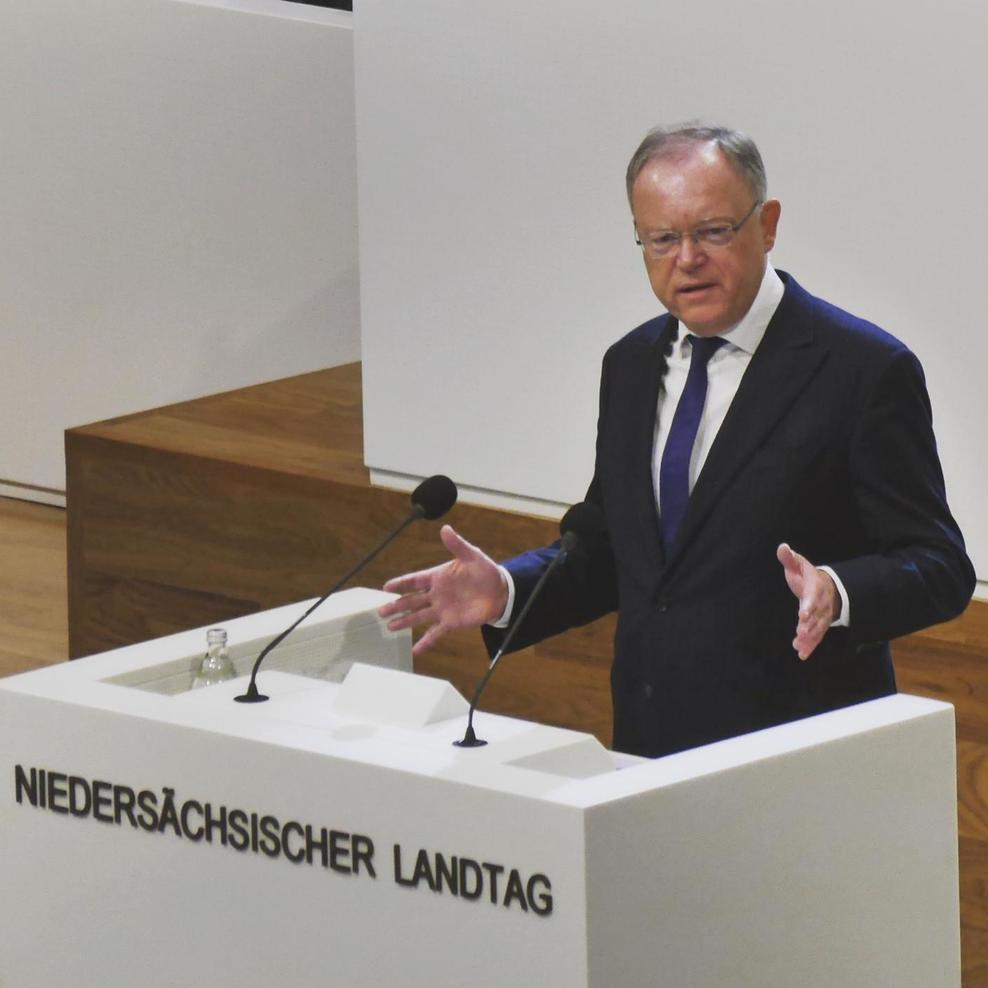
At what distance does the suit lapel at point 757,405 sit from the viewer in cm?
218

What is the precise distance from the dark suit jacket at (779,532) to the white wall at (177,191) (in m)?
3.53

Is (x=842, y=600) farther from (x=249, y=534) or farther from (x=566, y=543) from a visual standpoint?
(x=249, y=534)

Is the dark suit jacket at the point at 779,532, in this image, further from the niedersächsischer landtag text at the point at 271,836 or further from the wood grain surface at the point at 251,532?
the wood grain surface at the point at 251,532

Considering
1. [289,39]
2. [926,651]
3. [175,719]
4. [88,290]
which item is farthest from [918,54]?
[88,290]

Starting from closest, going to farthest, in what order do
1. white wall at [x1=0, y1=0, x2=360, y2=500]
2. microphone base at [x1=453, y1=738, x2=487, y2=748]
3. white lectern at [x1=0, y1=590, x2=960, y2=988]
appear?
white lectern at [x1=0, y1=590, x2=960, y2=988], microphone base at [x1=453, y1=738, x2=487, y2=748], white wall at [x1=0, y1=0, x2=360, y2=500]

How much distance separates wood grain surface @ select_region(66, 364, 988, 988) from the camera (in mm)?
3885

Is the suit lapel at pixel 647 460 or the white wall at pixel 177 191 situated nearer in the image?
the suit lapel at pixel 647 460

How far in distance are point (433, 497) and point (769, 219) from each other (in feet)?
1.50

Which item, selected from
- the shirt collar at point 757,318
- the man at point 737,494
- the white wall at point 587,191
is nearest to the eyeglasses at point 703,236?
the man at point 737,494

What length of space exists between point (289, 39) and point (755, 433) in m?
3.63

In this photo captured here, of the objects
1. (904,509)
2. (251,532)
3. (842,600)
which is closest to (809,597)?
(842,600)

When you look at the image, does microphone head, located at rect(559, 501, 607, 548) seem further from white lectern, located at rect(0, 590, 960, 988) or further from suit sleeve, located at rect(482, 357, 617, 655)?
white lectern, located at rect(0, 590, 960, 988)

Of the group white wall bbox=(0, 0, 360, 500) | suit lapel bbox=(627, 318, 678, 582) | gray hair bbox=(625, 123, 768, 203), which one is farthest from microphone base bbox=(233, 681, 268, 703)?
white wall bbox=(0, 0, 360, 500)

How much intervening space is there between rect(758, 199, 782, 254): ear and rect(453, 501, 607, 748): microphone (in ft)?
1.12
